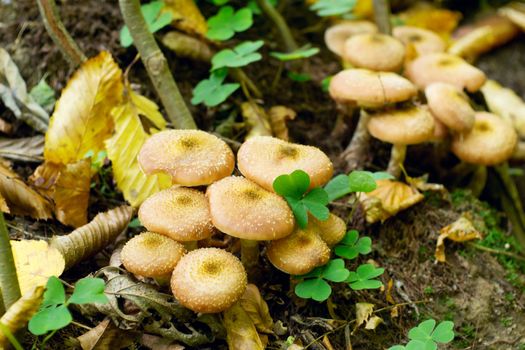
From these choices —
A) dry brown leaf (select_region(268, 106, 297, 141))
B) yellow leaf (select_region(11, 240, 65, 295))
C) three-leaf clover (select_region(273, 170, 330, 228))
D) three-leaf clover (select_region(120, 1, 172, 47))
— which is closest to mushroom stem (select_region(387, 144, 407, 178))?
dry brown leaf (select_region(268, 106, 297, 141))

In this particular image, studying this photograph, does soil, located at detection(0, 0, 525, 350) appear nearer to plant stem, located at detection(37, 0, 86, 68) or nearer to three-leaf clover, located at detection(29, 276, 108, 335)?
plant stem, located at detection(37, 0, 86, 68)

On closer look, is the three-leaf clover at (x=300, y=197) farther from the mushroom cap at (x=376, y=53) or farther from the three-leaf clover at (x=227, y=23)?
the three-leaf clover at (x=227, y=23)

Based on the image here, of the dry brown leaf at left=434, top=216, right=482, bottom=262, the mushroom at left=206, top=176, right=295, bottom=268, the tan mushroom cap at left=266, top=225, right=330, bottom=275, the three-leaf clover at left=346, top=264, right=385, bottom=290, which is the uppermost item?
the mushroom at left=206, top=176, right=295, bottom=268

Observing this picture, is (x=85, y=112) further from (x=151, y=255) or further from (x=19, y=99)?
(x=151, y=255)

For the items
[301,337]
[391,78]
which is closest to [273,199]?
[301,337]

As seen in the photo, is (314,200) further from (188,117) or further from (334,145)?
(334,145)

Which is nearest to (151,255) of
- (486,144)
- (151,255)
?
(151,255)
